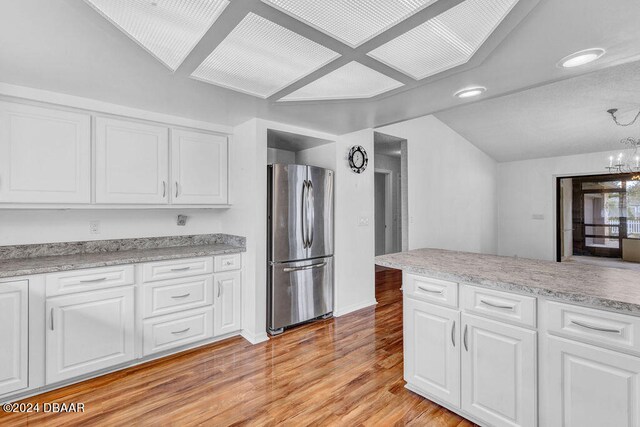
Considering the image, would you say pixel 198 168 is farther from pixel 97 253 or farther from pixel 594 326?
pixel 594 326

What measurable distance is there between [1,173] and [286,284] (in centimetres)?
238

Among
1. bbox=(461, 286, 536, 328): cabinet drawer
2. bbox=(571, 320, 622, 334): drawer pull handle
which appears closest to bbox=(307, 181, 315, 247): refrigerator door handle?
bbox=(461, 286, 536, 328): cabinet drawer

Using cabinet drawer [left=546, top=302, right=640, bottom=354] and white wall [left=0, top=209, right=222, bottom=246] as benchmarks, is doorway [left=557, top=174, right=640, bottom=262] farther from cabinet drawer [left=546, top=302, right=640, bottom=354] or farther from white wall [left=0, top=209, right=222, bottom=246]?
white wall [left=0, top=209, right=222, bottom=246]

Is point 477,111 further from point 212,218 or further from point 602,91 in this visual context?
point 212,218

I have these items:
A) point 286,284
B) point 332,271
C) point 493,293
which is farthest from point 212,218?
point 493,293

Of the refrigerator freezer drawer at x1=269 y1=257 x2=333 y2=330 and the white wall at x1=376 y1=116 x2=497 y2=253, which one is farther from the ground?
the white wall at x1=376 y1=116 x2=497 y2=253

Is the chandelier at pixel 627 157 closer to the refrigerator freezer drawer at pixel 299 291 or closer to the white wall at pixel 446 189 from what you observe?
the white wall at pixel 446 189

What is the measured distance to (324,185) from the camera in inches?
137

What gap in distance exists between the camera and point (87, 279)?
2.29m

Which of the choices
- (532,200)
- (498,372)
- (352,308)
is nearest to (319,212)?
(352,308)

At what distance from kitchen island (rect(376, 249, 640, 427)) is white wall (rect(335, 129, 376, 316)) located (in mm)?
1570

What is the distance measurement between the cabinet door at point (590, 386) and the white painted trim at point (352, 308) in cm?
232

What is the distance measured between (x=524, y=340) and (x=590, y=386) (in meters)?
0.29

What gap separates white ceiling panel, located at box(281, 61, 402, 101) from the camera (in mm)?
1957
